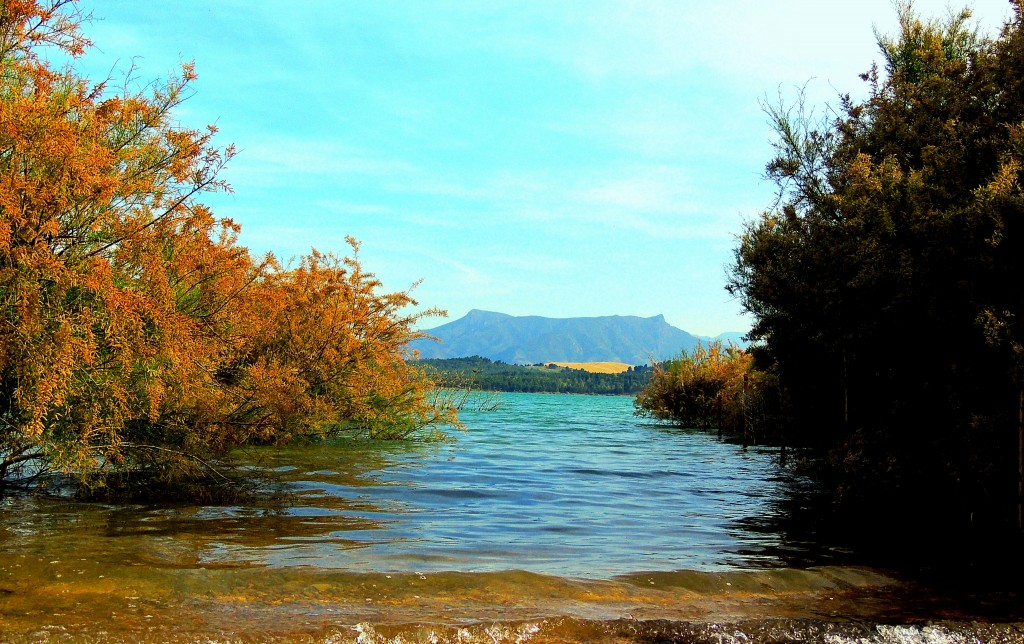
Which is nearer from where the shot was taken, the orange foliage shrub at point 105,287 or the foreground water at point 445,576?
the foreground water at point 445,576

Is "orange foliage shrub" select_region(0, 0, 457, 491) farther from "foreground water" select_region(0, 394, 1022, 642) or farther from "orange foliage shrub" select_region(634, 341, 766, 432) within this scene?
"orange foliage shrub" select_region(634, 341, 766, 432)

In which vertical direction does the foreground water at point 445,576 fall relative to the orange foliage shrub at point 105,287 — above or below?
below

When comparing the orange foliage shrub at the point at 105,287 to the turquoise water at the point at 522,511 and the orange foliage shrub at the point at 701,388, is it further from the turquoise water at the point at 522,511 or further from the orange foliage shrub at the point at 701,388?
the orange foliage shrub at the point at 701,388

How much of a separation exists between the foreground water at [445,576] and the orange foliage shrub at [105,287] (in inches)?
46.9

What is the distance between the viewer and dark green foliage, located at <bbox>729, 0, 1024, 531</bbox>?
9.66 m

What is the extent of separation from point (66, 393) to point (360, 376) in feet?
38.0

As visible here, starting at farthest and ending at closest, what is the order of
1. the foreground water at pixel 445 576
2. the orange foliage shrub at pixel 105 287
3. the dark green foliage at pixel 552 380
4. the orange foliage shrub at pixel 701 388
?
the dark green foliage at pixel 552 380 → the orange foliage shrub at pixel 701 388 → the orange foliage shrub at pixel 105 287 → the foreground water at pixel 445 576

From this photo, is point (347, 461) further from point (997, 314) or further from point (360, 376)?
point (997, 314)

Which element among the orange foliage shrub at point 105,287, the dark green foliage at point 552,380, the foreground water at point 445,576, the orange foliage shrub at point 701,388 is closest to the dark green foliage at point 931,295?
the foreground water at point 445,576

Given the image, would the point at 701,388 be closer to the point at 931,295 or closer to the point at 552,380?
the point at 931,295

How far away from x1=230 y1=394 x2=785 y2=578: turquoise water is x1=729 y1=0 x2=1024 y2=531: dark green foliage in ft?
7.73

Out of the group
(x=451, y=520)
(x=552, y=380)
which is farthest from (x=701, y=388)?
(x=552, y=380)

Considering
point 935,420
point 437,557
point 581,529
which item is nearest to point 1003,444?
point 935,420

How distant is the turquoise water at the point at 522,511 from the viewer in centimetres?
970
